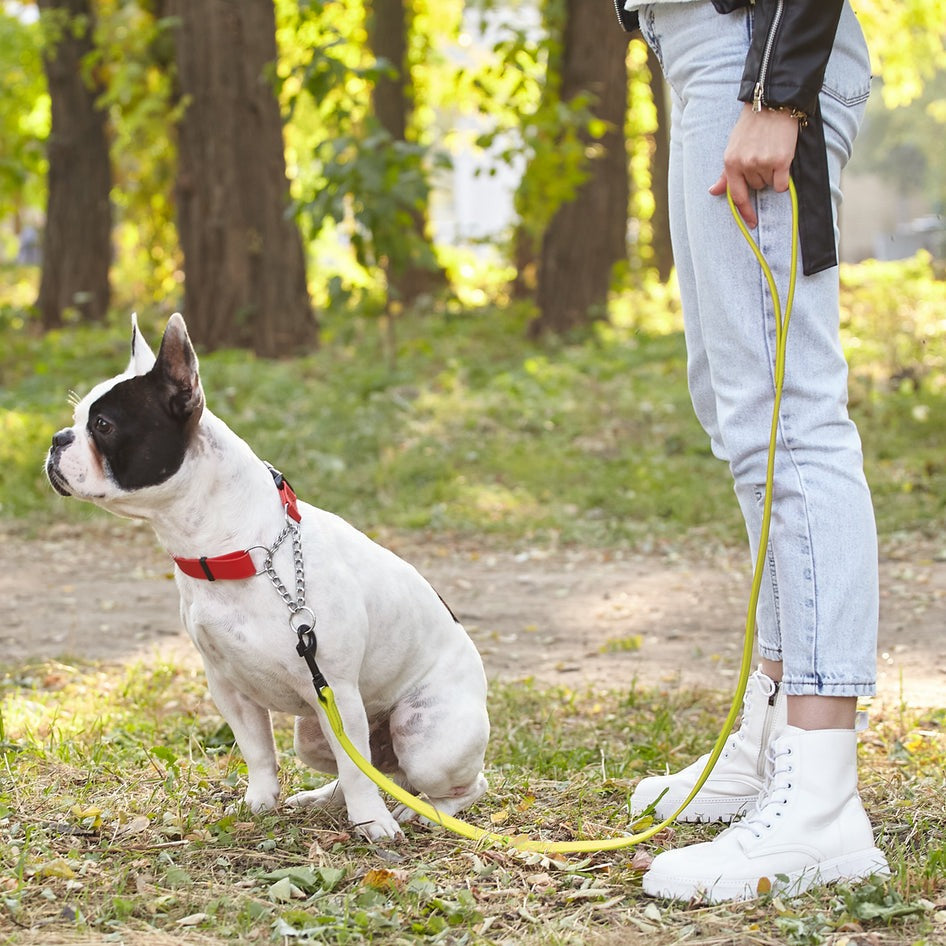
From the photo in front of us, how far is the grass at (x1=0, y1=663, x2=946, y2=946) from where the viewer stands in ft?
7.26

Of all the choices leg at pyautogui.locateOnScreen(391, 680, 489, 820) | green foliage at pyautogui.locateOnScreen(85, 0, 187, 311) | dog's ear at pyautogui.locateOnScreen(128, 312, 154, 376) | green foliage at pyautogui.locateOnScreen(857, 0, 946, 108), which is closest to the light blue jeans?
leg at pyautogui.locateOnScreen(391, 680, 489, 820)

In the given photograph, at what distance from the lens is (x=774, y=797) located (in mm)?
2383

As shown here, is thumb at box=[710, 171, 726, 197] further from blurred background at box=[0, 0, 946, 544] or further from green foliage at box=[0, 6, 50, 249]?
green foliage at box=[0, 6, 50, 249]

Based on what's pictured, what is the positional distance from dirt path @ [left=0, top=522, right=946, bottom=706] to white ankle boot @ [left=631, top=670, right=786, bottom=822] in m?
1.36

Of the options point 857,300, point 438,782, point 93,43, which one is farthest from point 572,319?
point 438,782

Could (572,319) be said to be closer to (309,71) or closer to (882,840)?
(309,71)

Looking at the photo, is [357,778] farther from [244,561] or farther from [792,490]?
[792,490]

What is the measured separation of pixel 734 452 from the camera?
254cm

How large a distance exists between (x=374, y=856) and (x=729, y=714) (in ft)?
2.75

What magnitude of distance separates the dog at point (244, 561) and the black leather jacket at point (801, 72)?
47.7 inches

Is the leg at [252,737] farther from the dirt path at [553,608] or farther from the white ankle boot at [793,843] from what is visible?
the dirt path at [553,608]

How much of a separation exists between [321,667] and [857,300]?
10.5 meters

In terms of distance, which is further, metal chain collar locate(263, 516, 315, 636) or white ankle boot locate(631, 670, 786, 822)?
white ankle boot locate(631, 670, 786, 822)

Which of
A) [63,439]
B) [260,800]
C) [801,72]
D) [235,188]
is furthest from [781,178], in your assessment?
[235,188]
